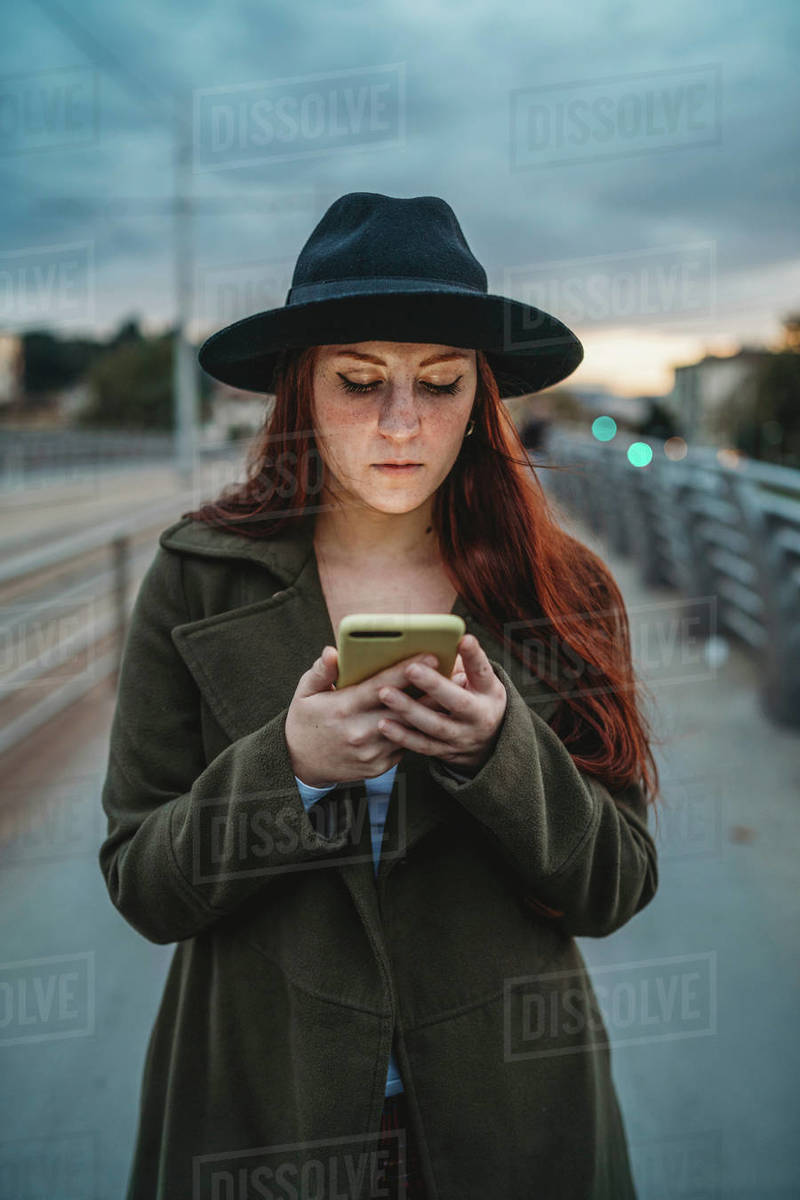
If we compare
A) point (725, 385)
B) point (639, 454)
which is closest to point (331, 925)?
point (639, 454)

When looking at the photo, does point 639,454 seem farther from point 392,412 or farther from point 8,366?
point 8,366

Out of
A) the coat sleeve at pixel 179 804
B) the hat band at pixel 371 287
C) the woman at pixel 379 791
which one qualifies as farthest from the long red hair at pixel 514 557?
the coat sleeve at pixel 179 804

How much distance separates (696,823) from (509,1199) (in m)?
2.61

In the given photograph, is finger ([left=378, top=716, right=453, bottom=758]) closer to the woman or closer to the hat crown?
the woman

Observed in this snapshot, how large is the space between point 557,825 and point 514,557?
436mm

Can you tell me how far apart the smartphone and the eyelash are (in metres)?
0.41

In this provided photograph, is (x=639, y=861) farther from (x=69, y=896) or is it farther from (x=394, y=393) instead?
(x=69, y=896)

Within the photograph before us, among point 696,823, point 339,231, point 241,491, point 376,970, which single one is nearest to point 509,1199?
point 376,970

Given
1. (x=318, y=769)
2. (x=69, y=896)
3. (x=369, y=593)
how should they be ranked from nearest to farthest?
(x=318, y=769), (x=369, y=593), (x=69, y=896)

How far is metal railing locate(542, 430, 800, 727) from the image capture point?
14.5 ft

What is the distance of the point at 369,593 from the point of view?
1.42 m

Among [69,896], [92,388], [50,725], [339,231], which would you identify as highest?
[92,388]

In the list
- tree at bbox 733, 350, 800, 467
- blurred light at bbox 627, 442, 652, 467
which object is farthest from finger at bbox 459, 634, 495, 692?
tree at bbox 733, 350, 800, 467

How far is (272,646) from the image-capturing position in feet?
4.28
